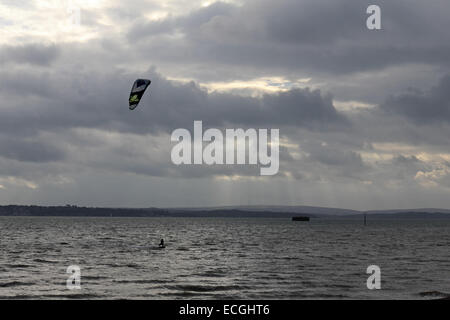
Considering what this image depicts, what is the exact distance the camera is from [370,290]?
120ft

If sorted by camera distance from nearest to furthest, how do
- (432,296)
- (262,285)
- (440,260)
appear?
(432,296) < (262,285) < (440,260)

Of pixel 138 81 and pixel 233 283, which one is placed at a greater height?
pixel 138 81

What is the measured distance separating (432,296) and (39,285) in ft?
87.9

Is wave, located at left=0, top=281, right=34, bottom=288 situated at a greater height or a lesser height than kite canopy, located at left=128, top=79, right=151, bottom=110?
lesser

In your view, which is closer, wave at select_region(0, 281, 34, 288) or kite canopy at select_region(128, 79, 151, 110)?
wave at select_region(0, 281, 34, 288)

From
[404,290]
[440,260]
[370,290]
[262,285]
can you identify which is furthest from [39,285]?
[440,260]

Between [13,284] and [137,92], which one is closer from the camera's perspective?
[13,284]

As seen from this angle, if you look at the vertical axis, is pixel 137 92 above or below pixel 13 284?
above

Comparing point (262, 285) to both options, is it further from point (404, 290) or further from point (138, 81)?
point (138, 81)

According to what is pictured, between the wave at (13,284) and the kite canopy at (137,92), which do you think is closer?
the wave at (13,284)

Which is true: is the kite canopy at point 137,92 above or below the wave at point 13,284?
above
